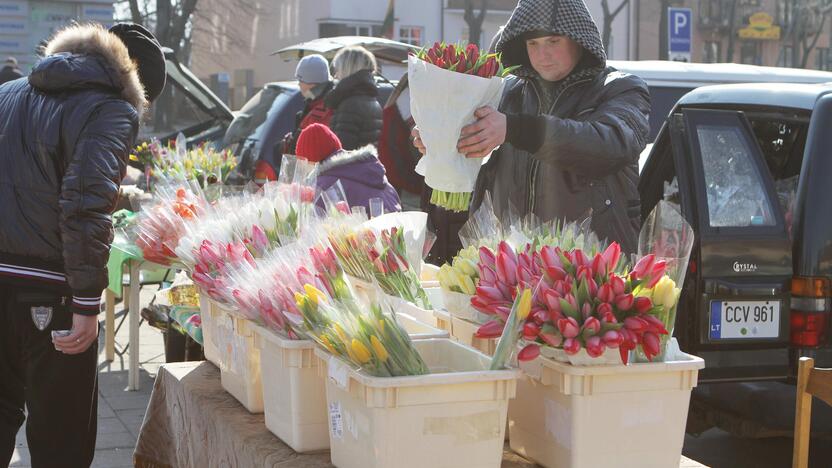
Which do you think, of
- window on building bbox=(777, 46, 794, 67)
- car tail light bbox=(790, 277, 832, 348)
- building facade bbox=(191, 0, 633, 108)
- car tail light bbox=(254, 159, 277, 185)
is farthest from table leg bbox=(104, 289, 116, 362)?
window on building bbox=(777, 46, 794, 67)

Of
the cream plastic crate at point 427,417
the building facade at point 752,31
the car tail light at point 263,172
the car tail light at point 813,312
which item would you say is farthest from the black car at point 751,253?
the building facade at point 752,31

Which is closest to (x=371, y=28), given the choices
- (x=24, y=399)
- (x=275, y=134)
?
(x=275, y=134)

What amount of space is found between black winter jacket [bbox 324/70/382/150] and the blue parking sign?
29.9 ft

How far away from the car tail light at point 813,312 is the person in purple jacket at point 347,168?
2.24 m

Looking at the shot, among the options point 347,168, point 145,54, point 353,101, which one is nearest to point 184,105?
point 353,101

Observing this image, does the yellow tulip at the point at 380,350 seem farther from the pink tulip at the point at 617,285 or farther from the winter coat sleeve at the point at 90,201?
the winter coat sleeve at the point at 90,201

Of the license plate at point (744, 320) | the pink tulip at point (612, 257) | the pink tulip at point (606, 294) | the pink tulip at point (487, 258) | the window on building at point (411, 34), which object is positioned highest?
the window on building at point (411, 34)

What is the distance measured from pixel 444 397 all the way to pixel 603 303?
0.36 meters

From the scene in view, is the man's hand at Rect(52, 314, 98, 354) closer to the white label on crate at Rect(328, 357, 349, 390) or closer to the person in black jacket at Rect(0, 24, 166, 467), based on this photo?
the person in black jacket at Rect(0, 24, 166, 467)

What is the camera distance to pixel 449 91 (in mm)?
2934

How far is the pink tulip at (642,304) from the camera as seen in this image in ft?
7.47

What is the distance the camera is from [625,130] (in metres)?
3.27

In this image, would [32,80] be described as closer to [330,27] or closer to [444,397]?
[444,397]

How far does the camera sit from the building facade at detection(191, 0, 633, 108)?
4141 cm
